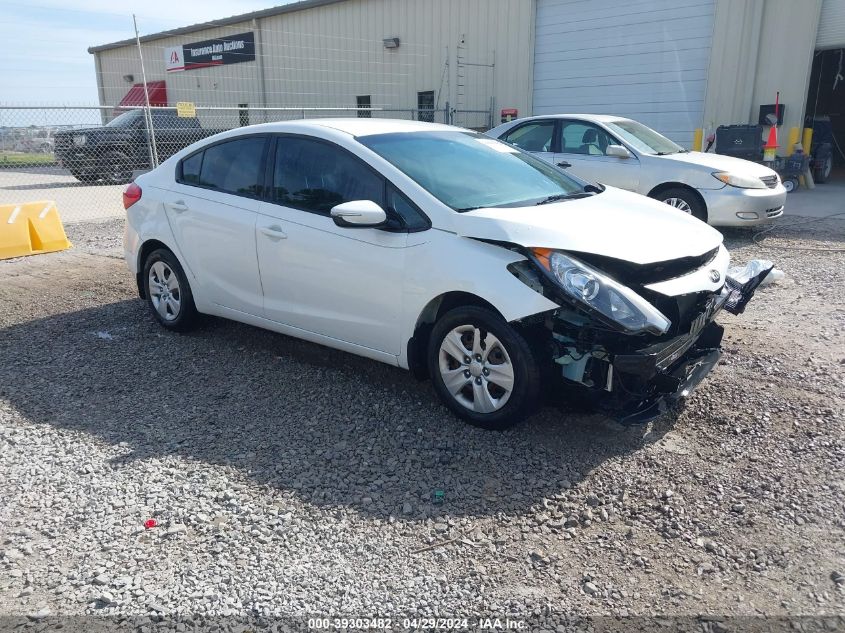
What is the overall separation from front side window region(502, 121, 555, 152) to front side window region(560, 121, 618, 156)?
0.20 metres

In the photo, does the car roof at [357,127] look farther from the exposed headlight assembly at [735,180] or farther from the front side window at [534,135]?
the front side window at [534,135]

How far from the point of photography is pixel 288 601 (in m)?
2.62

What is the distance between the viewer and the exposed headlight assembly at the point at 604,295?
3361mm

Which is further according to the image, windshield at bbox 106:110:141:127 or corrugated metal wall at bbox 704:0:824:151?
windshield at bbox 106:110:141:127

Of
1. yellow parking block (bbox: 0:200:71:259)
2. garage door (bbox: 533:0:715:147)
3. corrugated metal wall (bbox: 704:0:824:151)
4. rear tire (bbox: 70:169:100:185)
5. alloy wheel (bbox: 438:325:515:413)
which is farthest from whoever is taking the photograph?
rear tire (bbox: 70:169:100:185)

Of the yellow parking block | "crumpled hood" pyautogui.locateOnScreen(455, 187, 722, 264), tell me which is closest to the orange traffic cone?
"crumpled hood" pyautogui.locateOnScreen(455, 187, 722, 264)

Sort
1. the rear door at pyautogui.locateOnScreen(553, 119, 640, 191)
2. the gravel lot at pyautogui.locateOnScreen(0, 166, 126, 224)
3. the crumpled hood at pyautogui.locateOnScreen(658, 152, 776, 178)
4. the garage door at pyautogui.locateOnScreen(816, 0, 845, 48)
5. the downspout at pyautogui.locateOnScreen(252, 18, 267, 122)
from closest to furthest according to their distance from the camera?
1. the crumpled hood at pyautogui.locateOnScreen(658, 152, 776, 178)
2. the rear door at pyautogui.locateOnScreen(553, 119, 640, 191)
3. the gravel lot at pyautogui.locateOnScreen(0, 166, 126, 224)
4. the garage door at pyautogui.locateOnScreen(816, 0, 845, 48)
5. the downspout at pyautogui.locateOnScreen(252, 18, 267, 122)

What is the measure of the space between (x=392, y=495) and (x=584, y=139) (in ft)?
24.7

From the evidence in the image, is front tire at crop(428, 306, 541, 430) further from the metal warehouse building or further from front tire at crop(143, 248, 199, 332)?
the metal warehouse building

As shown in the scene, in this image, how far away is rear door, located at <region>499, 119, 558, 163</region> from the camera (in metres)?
9.86

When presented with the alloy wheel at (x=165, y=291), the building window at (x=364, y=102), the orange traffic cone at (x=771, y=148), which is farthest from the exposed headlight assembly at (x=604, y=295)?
the building window at (x=364, y=102)

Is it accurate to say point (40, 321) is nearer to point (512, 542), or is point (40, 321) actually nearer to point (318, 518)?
point (318, 518)

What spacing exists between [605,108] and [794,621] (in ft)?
51.4

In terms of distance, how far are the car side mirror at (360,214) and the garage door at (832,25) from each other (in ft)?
45.0
